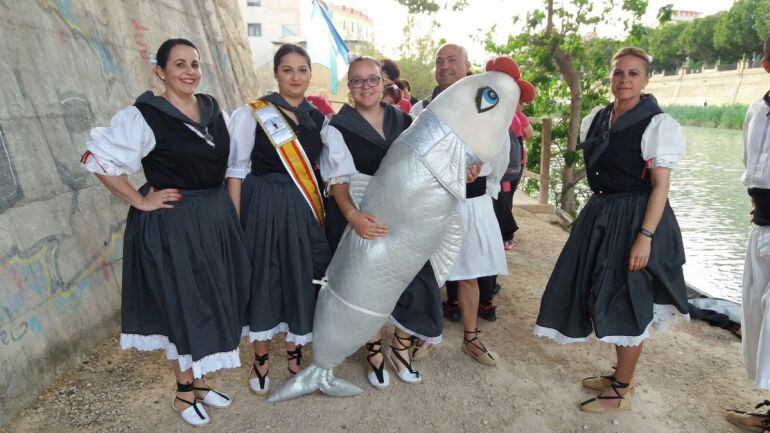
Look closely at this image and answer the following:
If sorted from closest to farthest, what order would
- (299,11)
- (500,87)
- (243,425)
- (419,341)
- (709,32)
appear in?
(500,87) → (243,425) → (419,341) → (299,11) → (709,32)

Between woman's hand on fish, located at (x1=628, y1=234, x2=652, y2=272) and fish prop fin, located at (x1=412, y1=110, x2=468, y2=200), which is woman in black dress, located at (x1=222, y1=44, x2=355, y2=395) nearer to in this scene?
fish prop fin, located at (x1=412, y1=110, x2=468, y2=200)

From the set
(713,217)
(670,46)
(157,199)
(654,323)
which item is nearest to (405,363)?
(654,323)

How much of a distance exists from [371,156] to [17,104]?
7.01ft

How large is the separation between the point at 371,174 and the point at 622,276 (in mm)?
1349

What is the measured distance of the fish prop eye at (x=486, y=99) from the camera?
205 cm

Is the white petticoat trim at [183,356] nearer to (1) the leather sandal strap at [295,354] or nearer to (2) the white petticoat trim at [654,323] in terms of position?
(1) the leather sandal strap at [295,354]

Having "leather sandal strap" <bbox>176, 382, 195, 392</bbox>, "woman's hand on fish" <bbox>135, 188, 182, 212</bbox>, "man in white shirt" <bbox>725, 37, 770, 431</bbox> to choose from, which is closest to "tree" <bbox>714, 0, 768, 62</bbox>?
"man in white shirt" <bbox>725, 37, 770, 431</bbox>

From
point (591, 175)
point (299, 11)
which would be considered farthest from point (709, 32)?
point (591, 175)

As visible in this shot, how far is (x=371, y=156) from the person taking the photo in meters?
2.39

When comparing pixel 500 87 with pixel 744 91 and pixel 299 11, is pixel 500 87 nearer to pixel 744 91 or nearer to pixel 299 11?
pixel 299 11

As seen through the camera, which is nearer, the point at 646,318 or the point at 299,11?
the point at 646,318

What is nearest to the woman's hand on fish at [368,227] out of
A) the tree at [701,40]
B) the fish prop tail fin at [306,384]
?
the fish prop tail fin at [306,384]

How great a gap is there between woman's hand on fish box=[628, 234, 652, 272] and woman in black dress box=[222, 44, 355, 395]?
1415 mm

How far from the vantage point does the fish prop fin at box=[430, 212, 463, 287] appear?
2350 millimetres
